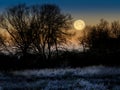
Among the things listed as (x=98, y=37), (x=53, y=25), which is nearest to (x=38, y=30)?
(x=53, y=25)

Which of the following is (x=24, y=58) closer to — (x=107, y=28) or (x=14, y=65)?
(x=14, y=65)

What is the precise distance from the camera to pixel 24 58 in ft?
176

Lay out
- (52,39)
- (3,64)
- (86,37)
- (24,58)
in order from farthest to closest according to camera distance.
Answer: (86,37) < (52,39) < (24,58) < (3,64)

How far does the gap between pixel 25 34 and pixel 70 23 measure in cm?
788

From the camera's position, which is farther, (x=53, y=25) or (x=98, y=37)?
(x=98, y=37)

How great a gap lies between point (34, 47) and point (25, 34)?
2882 mm

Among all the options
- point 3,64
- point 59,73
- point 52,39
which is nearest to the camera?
point 59,73

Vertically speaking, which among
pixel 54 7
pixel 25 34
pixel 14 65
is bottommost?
pixel 14 65

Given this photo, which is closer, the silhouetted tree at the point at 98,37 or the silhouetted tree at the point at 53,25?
the silhouetted tree at the point at 53,25

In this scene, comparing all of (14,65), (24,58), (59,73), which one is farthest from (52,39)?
(59,73)

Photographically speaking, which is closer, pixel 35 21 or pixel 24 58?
pixel 24 58

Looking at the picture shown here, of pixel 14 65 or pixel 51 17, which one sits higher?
pixel 51 17

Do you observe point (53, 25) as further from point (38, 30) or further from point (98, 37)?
point (98, 37)

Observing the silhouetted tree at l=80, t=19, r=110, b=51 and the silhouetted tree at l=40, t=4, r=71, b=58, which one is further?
the silhouetted tree at l=80, t=19, r=110, b=51
